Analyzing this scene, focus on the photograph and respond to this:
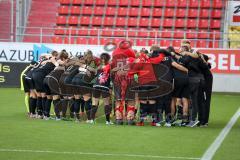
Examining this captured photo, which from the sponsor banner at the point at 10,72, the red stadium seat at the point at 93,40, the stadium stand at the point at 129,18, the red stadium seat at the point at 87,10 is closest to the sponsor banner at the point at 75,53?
the sponsor banner at the point at 10,72

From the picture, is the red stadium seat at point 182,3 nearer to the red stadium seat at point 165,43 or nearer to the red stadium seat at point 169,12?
the red stadium seat at point 169,12

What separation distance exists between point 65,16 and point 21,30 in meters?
3.12

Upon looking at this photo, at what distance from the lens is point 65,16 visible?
119 ft

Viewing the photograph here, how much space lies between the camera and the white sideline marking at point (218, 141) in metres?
13.0

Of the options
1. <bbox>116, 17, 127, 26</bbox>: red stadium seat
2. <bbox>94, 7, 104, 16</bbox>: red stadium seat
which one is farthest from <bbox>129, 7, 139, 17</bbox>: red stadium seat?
<bbox>94, 7, 104, 16</bbox>: red stadium seat

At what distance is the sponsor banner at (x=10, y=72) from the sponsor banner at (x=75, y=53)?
0.17 meters

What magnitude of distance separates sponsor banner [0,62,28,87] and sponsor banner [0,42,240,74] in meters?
0.17

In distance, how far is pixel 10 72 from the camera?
30812mm

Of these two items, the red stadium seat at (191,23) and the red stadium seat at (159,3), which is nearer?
the red stadium seat at (191,23)

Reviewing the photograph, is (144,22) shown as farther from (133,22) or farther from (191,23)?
(191,23)

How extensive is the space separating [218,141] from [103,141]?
90.2 inches

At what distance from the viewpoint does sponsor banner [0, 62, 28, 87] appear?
3077cm

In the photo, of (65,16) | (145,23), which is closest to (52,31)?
(65,16)

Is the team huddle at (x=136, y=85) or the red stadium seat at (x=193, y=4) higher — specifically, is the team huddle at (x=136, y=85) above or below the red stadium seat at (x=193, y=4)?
below
